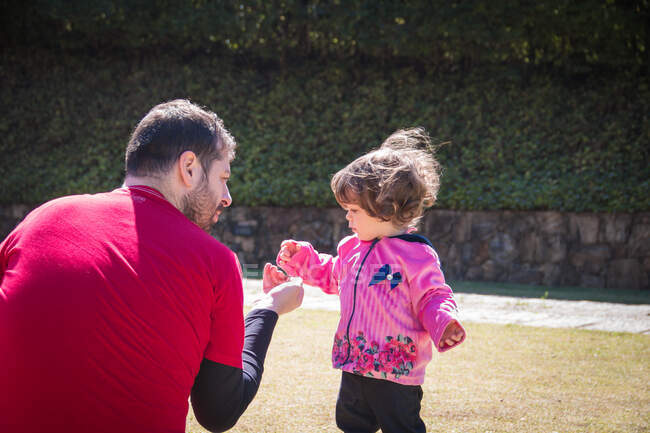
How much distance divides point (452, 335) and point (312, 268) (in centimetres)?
84

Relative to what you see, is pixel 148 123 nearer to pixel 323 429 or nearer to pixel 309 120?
pixel 323 429

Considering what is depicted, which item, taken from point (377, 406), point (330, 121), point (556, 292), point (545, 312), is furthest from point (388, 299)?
point (330, 121)

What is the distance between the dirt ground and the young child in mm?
3859

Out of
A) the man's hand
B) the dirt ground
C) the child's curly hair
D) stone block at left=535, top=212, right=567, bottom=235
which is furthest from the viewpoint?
stone block at left=535, top=212, right=567, bottom=235

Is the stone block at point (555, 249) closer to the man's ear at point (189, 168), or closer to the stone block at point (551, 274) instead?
the stone block at point (551, 274)

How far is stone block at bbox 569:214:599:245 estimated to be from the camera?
925 cm

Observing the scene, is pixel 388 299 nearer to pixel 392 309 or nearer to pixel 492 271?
Answer: pixel 392 309

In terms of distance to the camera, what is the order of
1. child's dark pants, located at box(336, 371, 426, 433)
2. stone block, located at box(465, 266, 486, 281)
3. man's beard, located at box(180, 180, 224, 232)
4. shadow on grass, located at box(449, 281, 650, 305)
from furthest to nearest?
stone block, located at box(465, 266, 486, 281) < shadow on grass, located at box(449, 281, 650, 305) < child's dark pants, located at box(336, 371, 426, 433) < man's beard, located at box(180, 180, 224, 232)

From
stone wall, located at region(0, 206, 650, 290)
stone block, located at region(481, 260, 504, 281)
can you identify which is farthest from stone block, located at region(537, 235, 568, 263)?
stone block, located at region(481, 260, 504, 281)

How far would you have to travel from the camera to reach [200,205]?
6.00 ft

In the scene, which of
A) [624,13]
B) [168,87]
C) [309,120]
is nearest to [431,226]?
[309,120]

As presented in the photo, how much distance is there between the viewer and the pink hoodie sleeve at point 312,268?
9.59 ft

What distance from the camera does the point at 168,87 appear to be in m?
12.9

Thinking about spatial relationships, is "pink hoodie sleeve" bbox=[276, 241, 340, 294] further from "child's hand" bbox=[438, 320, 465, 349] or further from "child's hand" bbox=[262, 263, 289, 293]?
"child's hand" bbox=[438, 320, 465, 349]
